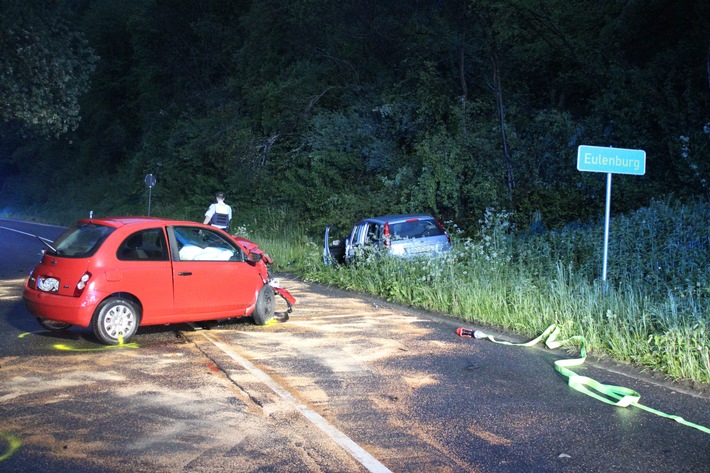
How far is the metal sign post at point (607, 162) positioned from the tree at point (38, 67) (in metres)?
18.3

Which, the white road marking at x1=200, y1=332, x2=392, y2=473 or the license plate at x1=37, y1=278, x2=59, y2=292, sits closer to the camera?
the white road marking at x1=200, y1=332, x2=392, y2=473

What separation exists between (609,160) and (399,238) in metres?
6.21

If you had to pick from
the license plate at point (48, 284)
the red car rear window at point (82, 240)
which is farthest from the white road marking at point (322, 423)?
the license plate at point (48, 284)

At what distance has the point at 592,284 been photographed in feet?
43.0

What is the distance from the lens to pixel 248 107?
37969 mm

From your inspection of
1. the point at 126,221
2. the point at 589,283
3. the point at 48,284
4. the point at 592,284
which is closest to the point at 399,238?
the point at 589,283

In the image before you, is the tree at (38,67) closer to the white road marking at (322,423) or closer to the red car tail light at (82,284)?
the red car tail light at (82,284)

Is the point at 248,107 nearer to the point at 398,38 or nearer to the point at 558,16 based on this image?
the point at 398,38

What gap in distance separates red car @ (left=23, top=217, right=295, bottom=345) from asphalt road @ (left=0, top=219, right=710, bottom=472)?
335 mm

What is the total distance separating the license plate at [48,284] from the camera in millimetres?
9398

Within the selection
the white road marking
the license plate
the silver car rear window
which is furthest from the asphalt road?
the silver car rear window

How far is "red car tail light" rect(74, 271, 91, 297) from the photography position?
9148mm

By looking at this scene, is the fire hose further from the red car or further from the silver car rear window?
the silver car rear window

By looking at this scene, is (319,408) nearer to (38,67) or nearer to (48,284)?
(48,284)
